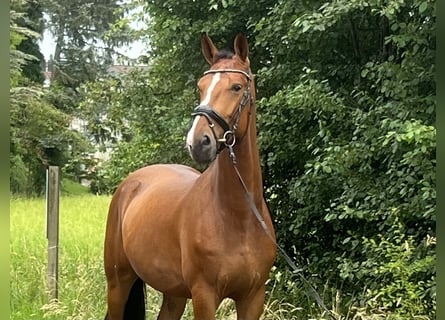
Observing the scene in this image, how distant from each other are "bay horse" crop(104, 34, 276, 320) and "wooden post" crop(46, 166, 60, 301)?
229 centimetres

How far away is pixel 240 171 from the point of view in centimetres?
305

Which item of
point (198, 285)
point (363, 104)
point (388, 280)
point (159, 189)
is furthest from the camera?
point (363, 104)

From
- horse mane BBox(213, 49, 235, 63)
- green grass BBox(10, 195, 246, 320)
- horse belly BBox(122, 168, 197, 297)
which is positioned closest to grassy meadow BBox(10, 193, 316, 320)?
green grass BBox(10, 195, 246, 320)

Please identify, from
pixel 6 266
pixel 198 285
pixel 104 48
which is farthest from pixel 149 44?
pixel 104 48

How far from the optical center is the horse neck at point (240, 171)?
3.02 m

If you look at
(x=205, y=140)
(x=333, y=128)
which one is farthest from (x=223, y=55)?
(x=333, y=128)

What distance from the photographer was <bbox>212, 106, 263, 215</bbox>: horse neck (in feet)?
9.91

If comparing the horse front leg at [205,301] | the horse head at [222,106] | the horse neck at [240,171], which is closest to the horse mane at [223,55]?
the horse head at [222,106]

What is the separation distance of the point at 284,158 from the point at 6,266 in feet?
16.3

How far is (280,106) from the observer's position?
5.46 m

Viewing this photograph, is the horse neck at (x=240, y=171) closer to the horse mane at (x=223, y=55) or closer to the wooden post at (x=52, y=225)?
the horse mane at (x=223, y=55)

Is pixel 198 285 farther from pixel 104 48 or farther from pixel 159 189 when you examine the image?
pixel 104 48

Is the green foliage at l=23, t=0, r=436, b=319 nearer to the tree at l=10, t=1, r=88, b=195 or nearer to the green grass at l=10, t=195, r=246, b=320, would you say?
Result: the green grass at l=10, t=195, r=246, b=320

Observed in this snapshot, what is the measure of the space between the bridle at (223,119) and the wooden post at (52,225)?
10.8 feet
